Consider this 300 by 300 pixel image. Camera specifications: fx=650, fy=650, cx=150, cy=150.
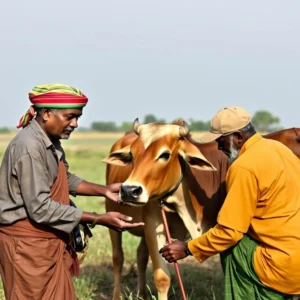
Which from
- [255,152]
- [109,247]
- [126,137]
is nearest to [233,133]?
[255,152]

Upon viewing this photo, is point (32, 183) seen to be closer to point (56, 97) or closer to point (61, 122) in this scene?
point (61, 122)

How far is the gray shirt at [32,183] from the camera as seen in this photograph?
4.08 metres

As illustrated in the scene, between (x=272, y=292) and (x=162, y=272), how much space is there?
76.1 inches

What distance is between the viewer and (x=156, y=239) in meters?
6.07

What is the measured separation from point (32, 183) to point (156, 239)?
2252 millimetres

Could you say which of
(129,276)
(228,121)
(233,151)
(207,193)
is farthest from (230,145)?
(129,276)

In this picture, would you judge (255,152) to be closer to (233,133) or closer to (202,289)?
(233,133)

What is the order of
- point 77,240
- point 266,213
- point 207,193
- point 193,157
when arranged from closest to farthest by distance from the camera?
point 266,213
point 77,240
point 193,157
point 207,193

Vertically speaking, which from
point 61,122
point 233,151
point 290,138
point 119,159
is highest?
point 61,122

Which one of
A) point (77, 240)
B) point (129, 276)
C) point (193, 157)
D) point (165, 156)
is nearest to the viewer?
point (77, 240)

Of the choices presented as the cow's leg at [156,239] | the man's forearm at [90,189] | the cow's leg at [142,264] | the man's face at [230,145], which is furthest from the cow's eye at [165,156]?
the cow's leg at [142,264]

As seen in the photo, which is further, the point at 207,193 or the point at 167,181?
the point at 207,193

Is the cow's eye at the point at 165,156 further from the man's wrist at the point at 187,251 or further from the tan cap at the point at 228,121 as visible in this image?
the man's wrist at the point at 187,251

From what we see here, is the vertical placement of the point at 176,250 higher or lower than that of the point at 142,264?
higher
